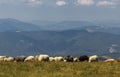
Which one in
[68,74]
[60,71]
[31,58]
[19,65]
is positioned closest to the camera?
[68,74]

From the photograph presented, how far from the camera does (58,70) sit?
33031 millimetres

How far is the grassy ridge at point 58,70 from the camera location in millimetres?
30250

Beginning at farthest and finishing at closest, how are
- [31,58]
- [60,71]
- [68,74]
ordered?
[31,58] → [60,71] → [68,74]

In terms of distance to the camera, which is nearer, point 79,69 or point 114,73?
point 114,73

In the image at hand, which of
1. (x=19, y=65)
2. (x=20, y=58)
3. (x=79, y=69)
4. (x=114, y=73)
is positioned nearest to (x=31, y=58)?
(x=20, y=58)

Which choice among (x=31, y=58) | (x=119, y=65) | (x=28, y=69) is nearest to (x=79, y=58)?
(x=31, y=58)

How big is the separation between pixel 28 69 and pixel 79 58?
1515 cm

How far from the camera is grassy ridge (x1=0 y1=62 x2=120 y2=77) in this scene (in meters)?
30.2

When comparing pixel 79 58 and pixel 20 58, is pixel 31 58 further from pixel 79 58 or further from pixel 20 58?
pixel 79 58

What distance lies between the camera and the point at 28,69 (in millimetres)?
33562

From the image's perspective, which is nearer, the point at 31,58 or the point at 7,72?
the point at 7,72

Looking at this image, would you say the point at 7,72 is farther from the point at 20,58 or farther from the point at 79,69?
the point at 20,58

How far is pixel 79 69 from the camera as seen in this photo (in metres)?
33.4

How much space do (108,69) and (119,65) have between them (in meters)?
3.21
